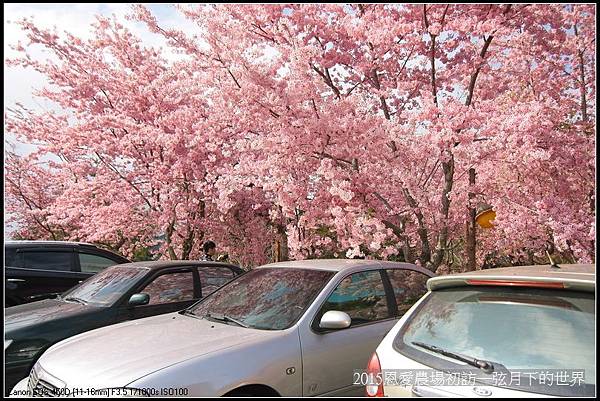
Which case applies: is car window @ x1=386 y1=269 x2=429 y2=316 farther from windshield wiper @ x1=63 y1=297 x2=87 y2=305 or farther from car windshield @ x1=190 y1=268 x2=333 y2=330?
windshield wiper @ x1=63 y1=297 x2=87 y2=305

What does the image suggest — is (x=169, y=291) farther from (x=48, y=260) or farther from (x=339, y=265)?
(x=48, y=260)

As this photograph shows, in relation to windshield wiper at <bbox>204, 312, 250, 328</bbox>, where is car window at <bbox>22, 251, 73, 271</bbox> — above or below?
above

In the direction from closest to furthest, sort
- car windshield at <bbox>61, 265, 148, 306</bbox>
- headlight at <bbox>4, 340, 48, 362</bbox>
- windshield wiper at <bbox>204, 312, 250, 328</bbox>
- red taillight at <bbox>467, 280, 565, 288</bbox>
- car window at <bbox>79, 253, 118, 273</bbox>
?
red taillight at <bbox>467, 280, 565, 288</bbox>
windshield wiper at <bbox>204, 312, 250, 328</bbox>
headlight at <bbox>4, 340, 48, 362</bbox>
car windshield at <bbox>61, 265, 148, 306</bbox>
car window at <bbox>79, 253, 118, 273</bbox>

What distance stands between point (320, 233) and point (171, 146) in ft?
11.9

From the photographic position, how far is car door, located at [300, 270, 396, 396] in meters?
3.40

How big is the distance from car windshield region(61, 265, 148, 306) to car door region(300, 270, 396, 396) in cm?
264

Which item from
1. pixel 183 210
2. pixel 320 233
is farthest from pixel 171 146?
pixel 320 233

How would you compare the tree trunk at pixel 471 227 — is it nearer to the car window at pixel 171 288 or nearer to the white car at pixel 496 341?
the car window at pixel 171 288

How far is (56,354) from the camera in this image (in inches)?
129

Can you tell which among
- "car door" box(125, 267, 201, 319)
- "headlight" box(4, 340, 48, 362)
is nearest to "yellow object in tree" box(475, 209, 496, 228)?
"car door" box(125, 267, 201, 319)

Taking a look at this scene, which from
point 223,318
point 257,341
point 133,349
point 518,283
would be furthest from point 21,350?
point 518,283

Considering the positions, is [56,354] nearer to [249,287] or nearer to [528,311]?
[249,287]

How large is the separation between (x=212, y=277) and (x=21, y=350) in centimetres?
233

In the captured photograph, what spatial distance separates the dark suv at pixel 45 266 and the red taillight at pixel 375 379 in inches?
221
